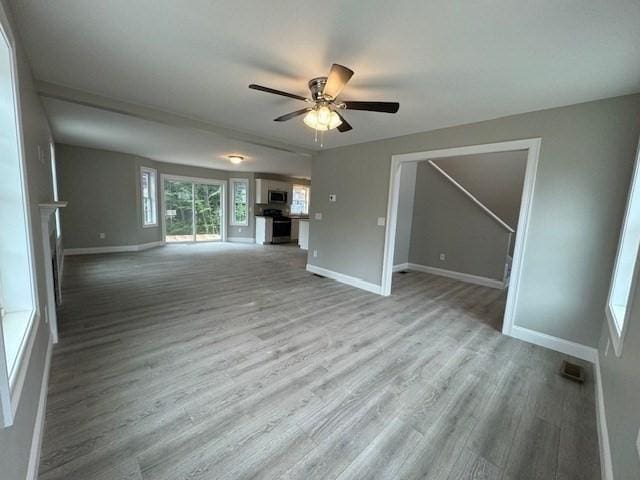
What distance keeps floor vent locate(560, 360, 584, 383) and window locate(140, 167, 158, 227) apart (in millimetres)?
8204

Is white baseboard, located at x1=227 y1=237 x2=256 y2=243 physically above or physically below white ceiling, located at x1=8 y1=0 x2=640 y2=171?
below

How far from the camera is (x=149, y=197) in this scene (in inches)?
278

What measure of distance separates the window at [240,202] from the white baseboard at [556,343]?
7647 mm

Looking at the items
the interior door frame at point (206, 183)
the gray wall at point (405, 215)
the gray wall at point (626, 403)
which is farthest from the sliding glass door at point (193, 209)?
the gray wall at point (626, 403)

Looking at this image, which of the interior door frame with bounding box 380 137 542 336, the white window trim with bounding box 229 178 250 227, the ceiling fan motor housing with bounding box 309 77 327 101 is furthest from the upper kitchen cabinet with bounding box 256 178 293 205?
the ceiling fan motor housing with bounding box 309 77 327 101

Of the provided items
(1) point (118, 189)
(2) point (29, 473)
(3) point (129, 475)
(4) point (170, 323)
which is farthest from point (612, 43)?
(1) point (118, 189)

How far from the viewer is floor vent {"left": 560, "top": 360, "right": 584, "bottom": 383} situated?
2191mm

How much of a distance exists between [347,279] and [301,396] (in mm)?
2860

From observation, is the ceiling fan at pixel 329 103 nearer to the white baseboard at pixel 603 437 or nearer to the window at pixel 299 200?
the white baseboard at pixel 603 437

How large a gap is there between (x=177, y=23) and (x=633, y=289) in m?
3.13

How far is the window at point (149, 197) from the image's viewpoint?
267 inches

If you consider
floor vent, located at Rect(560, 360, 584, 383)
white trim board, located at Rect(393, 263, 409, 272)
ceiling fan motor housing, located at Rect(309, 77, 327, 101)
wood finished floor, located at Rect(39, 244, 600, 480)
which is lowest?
wood finished floor, located at Rect(39, 244, 600, 480)

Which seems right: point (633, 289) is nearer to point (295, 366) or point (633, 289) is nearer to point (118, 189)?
point (295, 366)

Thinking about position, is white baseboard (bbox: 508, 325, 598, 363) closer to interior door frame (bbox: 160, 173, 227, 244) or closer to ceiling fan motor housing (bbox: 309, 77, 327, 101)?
ceiling fan motor housing (bbox: 309, 77, 327, 101)
